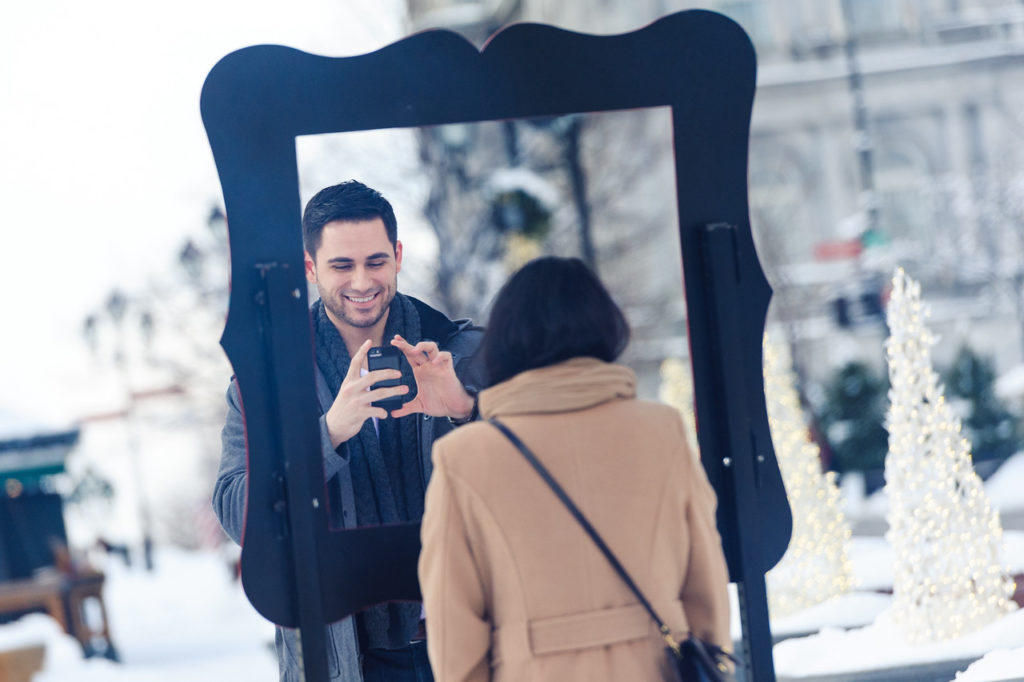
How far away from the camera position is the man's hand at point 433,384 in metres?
3.42

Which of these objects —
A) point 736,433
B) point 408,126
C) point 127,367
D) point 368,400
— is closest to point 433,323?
point 368,400

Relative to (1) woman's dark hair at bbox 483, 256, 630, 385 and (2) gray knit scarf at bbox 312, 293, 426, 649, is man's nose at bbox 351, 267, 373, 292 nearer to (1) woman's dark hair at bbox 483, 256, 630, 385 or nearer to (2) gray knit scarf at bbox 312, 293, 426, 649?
(2) gray knit scarf at bbox 312, 293, 426, 649

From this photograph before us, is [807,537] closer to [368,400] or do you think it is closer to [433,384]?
[433,384]

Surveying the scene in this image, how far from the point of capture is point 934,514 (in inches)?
223

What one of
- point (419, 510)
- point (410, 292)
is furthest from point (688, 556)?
point (410, 292)

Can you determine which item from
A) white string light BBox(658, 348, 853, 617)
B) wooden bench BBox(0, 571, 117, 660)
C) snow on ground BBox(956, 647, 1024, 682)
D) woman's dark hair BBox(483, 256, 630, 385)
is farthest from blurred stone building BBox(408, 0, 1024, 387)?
woman's dark hair BBox(483, 256, 630, 385)

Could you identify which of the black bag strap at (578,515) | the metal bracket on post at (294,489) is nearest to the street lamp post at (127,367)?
the metal bracket on post at (294,489)

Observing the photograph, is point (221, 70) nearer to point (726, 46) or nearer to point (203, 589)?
point (726, 46)

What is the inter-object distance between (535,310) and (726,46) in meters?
1.23

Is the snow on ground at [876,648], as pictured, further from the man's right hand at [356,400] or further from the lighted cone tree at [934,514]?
the man's right hand at [356,400]

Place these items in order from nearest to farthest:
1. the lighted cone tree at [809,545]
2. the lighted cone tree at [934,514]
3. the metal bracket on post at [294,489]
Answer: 1. the metal bracket on post at [294,489]
2. the lighted cone tree at [934,514]
3. the lighted cone tree at [809,545]

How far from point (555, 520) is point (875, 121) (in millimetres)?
28057

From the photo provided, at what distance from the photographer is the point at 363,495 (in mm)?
3434

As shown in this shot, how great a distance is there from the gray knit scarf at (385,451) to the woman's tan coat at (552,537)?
74cm
